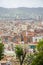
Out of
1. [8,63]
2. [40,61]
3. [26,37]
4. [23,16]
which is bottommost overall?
[23,16]

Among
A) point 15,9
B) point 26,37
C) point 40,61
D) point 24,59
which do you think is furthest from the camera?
point 15,9

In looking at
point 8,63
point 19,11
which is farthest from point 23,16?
point 8,63

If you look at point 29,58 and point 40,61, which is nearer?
point 40,61

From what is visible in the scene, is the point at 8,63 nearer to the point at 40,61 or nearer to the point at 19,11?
the point at 40,61

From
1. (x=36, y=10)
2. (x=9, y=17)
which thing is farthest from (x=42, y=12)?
(x=9, y=17)

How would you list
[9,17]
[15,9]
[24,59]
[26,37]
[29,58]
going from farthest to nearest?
[15,9] → [9,17] → [26,37] → [24,59] → [29,58]

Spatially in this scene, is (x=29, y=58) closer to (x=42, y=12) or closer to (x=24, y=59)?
(x=24, y=59)

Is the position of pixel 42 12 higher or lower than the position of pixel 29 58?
lower
